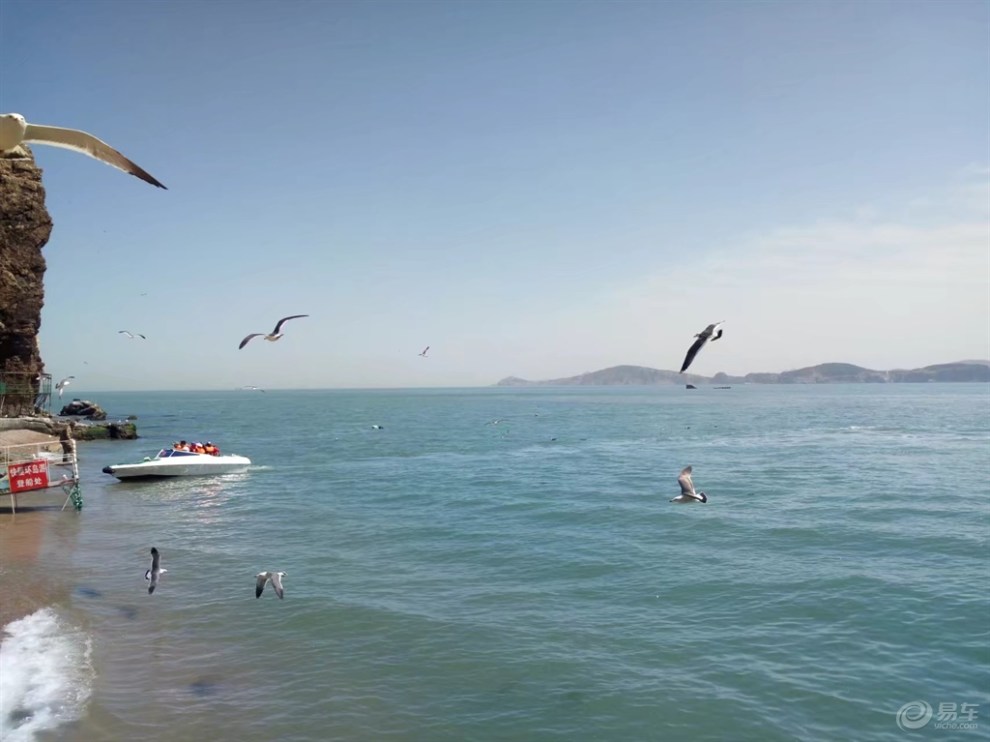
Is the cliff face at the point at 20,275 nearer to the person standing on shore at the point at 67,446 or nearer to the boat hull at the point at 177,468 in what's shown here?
the person standing on shore at the point at 67,446

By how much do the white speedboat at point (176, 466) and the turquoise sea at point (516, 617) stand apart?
239cm

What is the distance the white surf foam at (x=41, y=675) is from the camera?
431 inches

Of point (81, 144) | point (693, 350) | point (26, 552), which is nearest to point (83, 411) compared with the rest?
point (26, 552)

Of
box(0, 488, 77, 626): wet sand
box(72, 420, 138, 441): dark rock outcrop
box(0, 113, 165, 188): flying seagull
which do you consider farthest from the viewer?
box(72, 420, 138, 441): dark rock outcrop

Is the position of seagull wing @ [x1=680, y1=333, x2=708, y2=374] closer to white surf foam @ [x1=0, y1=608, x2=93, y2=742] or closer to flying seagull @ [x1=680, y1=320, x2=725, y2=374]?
flying seagull @ [x1=680, y1=320, x2=725, y2=374]

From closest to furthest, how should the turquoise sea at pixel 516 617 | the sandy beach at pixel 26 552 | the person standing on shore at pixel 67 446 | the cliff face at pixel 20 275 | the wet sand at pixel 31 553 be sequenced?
the turquoise sea at pixel 516 617, the sandy beach at pixel 26 552, the wet sand at pixel 31 553, the person standing on shore at pixel 67 446, the cliff face at pixel 20 275

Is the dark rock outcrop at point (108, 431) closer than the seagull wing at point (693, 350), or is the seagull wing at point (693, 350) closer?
the seagull wing at point (693, 350)

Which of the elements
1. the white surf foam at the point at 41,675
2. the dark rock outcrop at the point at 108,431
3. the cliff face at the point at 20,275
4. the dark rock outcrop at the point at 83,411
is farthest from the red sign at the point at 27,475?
the dark rock outcrop at the point at 83,411

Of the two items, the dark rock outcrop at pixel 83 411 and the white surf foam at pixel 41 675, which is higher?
the dark rock outcrop at pixel 83 411

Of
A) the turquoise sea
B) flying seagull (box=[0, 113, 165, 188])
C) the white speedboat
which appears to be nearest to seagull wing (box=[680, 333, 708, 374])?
the turquoise sea

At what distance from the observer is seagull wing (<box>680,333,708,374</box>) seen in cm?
1069

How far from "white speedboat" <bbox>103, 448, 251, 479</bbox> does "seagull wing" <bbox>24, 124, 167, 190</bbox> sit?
3150 cm

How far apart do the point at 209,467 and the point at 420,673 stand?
3042 centimetres

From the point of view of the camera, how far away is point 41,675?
41.6 feet
